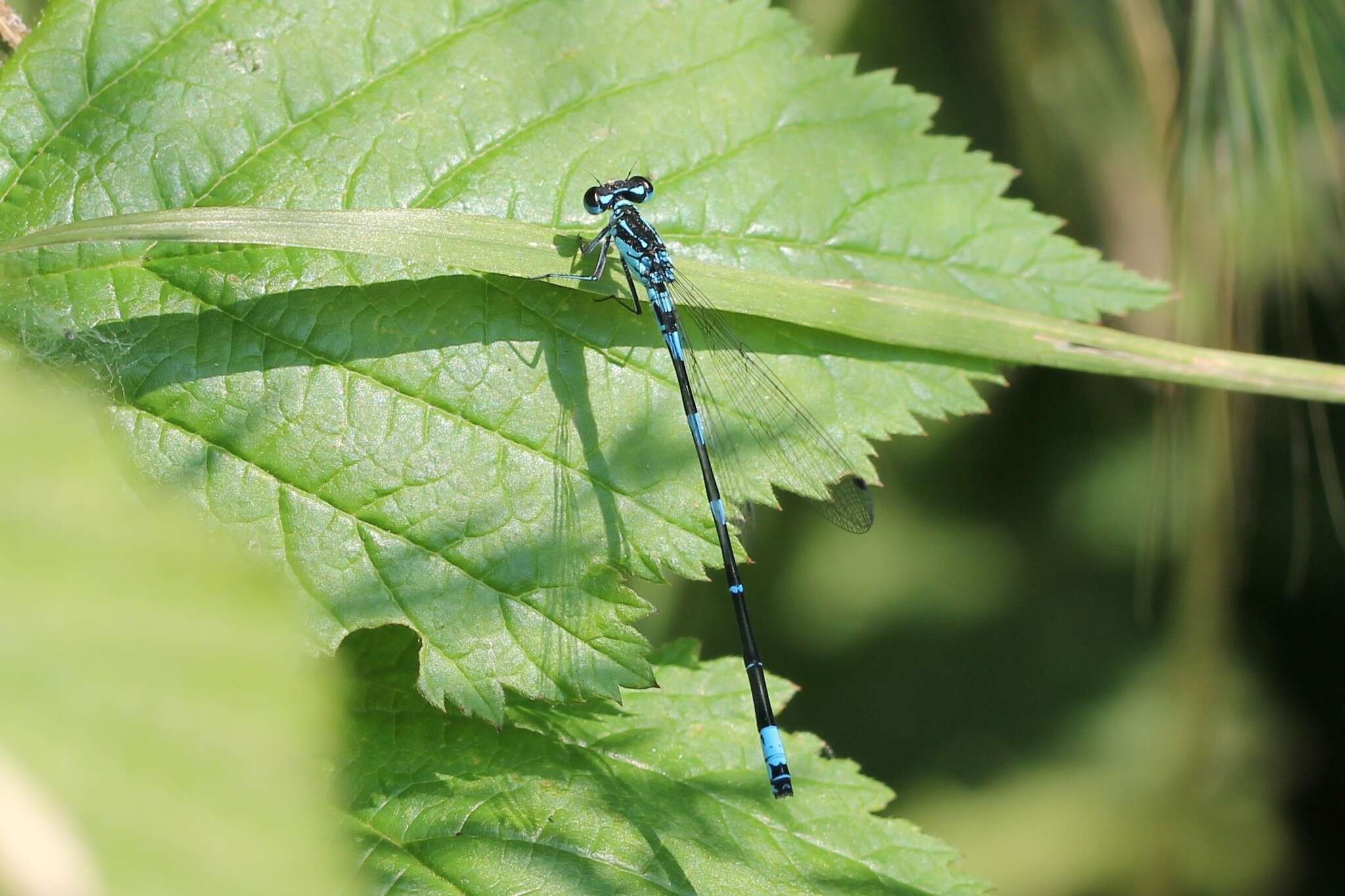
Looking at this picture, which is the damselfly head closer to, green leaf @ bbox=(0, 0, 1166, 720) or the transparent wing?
green leaf @ bbox=(0, 0, 1166, 720)

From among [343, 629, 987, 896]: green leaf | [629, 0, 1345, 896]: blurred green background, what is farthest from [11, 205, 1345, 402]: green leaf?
[629, 0, 1345, 896]: blurred green background

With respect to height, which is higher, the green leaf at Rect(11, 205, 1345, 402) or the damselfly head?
the damselfly head

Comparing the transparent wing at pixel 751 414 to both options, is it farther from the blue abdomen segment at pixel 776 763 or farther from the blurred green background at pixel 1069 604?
the blurred green background at pixel 1069 604

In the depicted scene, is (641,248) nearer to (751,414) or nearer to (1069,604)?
(751,414)

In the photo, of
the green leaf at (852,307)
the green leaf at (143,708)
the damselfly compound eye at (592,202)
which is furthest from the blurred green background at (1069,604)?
the green leaf at (143,708)

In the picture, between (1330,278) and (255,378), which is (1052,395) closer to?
(1330,278)

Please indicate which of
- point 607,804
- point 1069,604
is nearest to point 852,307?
point 607,804

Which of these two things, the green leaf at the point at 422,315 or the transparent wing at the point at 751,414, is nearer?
the green leaf at the point at 422,315

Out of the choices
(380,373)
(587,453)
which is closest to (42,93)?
(380,373)
